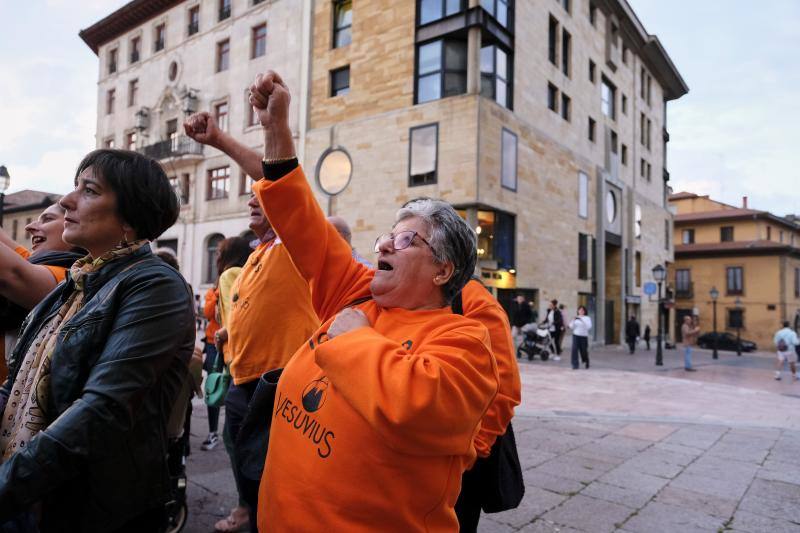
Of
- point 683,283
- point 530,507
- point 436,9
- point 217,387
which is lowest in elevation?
point 530,507

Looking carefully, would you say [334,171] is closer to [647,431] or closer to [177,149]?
[177,149]

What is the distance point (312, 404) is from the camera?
1549 millimetres

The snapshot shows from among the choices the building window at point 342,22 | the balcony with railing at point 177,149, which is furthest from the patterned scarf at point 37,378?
the balcony with railing at point 177,149

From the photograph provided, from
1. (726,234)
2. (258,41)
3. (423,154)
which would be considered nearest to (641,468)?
(423,154)

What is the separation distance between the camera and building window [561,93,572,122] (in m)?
24.3

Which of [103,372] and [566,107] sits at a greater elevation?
[566,107]

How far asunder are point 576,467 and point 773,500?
4.87 feet

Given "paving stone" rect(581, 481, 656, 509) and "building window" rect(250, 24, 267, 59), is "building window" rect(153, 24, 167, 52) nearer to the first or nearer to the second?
"building window" rect(250, 24, 267, 59)

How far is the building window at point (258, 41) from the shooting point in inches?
957

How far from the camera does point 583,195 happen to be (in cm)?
2544

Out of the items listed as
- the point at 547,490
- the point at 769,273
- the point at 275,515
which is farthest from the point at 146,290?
the point at 769,273

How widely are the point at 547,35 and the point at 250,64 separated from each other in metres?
13.4

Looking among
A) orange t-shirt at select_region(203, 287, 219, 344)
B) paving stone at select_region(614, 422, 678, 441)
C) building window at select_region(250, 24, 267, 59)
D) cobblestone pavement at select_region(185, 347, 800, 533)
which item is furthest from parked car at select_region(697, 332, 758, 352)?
orange t-shirt at select_region(203, 287, 219, 344)

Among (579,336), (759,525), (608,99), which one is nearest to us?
(759,525)
